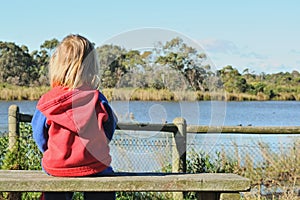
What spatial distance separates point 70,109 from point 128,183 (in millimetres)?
519

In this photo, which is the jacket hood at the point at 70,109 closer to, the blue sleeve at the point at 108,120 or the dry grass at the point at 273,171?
the blue sleeve at the point at 108,120

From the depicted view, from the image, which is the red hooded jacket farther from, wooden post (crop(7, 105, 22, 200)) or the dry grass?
the dry grass

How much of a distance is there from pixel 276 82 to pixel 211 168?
A: 24.4 meters

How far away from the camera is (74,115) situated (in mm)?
2973

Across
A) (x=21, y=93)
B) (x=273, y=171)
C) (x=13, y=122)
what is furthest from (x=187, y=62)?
(x=21, y=93)

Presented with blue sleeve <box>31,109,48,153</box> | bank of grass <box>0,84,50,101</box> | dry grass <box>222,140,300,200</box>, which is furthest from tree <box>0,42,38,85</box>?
blue sleeve <box>31,109,48,153</box>

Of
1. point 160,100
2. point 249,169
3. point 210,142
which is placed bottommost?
point 249,169

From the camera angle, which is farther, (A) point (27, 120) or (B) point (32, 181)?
(A) point (27, 120)

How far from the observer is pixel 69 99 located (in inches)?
117

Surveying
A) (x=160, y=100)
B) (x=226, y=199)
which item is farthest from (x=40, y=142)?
(x=160, y=100)

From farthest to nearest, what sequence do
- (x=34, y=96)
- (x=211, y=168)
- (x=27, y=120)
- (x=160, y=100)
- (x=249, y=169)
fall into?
1. (x=34, y=96)
2. (x=249, y=169)
3. (x=211, y=168)
4. (x=27, y=120)
5. (x=160, y=100)

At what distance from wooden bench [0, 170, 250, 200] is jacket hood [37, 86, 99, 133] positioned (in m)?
0.31

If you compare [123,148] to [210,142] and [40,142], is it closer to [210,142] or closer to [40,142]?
[210,142]

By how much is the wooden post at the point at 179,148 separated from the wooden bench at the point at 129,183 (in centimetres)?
226
